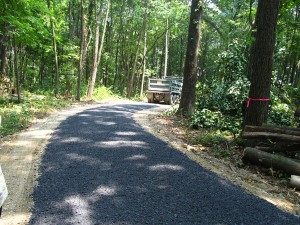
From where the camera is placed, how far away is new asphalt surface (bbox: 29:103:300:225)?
152 inches

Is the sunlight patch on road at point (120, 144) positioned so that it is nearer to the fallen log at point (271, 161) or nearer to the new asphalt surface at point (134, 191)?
the new asphalt surface at point (134, 191)

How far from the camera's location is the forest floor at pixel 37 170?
167 inches

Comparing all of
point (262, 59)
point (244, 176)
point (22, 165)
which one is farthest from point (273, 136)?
point (22, 165)

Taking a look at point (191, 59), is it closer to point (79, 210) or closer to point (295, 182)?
point (295, 182)

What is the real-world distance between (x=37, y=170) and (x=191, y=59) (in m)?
7.82

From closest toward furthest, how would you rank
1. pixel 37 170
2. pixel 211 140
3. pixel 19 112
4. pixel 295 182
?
pixel 295 182 → pixel 37 170 → pixel 211 140 → pixel 19 112

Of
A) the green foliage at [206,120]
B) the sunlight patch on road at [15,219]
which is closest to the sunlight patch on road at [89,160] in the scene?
the sunlight patch on road at [15,219]

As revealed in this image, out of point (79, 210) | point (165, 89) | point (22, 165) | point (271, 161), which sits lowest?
point (22, 165)

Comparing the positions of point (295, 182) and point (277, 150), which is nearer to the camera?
point (295, 182)

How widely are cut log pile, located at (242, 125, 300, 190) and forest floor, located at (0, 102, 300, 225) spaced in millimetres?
283

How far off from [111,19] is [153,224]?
101 feet

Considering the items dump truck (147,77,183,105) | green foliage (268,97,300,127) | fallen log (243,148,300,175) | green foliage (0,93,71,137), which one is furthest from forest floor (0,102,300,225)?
dump truck (147,77,183,105)

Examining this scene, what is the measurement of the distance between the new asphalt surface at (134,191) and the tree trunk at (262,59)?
101 inches

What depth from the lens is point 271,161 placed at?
5965 mm
